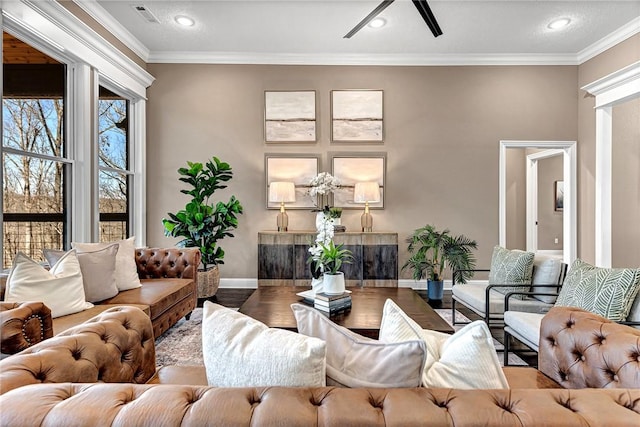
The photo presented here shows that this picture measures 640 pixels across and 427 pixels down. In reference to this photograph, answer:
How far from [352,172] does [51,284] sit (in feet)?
12.2

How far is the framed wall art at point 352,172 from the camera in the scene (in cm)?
498

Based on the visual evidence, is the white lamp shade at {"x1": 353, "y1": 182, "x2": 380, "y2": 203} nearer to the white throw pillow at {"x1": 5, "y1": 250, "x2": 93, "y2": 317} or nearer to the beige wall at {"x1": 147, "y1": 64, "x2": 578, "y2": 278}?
the beige wall at {"x1": 147, "y1": 64, "x2": 578, "y2": 278}

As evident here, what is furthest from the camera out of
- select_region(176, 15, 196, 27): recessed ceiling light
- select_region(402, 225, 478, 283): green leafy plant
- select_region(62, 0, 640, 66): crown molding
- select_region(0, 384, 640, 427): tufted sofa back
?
select_region(62, 0, 640, 66): crown molding

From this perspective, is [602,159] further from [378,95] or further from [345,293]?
[345,293]

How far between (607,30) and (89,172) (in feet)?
21.1

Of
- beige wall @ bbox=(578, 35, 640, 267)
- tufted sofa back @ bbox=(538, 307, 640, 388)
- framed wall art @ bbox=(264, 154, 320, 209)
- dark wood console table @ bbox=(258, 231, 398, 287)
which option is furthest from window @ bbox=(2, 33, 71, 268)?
beige wall @ bbox=(578, 35, 640, 267)

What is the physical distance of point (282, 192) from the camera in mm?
4730

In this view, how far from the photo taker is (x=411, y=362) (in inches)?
33.6

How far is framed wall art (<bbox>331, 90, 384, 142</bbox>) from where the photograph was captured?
498cm

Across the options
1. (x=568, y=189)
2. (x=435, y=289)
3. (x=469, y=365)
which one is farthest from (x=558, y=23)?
(x=469, y=365)

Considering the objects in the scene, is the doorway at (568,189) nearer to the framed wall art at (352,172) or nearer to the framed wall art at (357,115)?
the framed wall art at (352,172)

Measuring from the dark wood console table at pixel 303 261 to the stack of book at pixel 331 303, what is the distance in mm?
2080

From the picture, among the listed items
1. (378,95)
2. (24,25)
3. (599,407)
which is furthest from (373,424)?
(378,95)

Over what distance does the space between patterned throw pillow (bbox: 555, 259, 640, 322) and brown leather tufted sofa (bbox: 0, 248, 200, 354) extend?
9.78ft
